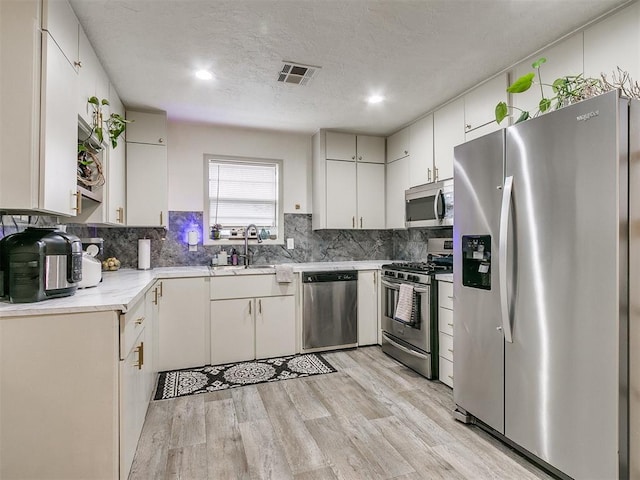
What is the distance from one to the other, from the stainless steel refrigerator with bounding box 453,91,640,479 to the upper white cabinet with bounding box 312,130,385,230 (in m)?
2.02

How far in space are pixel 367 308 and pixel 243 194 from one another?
194 cm

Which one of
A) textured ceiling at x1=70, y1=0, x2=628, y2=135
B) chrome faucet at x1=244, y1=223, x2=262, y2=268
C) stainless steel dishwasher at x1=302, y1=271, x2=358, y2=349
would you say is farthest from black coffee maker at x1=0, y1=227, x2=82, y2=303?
stainless steel dishwasher at x1=302, y1=271, x2=358, y2=349

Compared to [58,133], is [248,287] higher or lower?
lower

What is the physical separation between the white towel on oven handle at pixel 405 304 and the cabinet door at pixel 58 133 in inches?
101

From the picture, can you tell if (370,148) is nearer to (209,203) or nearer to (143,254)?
(209,203)

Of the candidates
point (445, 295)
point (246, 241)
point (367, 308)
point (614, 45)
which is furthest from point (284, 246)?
point (614, 45)

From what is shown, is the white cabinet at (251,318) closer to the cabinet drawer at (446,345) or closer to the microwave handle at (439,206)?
A: the cabinet drawer at (446,345)

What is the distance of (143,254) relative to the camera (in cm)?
349

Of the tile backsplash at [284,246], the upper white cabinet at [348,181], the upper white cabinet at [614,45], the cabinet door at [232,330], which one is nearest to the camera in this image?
the upper white cabinet at [614,45]

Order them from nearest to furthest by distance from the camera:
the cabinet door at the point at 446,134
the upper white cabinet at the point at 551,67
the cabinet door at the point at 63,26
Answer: the cabinet door at the point at 63,26 → the upper white cabinet at the point at 551,67 → the cabinet door at the point at 446,134

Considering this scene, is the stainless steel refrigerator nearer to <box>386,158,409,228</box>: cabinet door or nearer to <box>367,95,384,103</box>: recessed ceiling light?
<box>367,95,384,103</box>: recessed ceiling light

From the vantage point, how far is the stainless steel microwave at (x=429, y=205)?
3205 millimetres

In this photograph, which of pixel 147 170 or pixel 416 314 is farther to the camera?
pixel 147 170

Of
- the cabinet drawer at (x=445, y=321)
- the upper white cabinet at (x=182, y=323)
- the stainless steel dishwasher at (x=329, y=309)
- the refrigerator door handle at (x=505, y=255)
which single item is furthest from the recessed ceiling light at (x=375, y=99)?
the upper white cabinet at (x=182, y=323)
